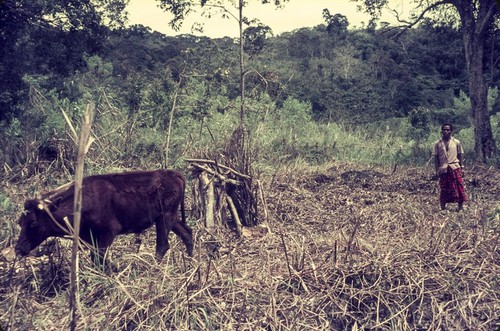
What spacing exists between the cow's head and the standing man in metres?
5.74

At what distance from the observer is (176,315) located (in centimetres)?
378

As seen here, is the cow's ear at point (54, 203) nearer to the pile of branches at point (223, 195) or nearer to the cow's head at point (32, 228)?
the cow's head at point (32, 228)

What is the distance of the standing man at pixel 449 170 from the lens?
26.0 feet

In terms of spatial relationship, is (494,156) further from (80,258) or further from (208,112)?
(80,258)

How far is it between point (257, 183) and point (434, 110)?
19.0 m

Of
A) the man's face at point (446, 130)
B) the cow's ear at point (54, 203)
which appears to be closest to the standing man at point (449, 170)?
the man's face at point (446, 130)

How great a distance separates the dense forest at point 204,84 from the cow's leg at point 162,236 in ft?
5.66

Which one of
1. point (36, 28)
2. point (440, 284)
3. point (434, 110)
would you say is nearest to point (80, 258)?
point (440, 284)

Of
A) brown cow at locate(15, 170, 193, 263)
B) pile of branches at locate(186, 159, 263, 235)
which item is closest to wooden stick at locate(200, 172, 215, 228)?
pile of branches at locate(186, 159, 263, 235)

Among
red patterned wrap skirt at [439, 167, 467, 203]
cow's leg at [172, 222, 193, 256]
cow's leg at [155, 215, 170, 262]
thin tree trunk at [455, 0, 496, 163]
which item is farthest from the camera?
thin tree trunk at [455, 0, 496, 163]

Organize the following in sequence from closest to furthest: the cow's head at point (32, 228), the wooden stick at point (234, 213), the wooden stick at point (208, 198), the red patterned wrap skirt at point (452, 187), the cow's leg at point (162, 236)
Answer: the cow's head at point (32, 228) → the cow's leg at point (162, 236) → the wooden stick at point (208, 198) → the wooden stick at point (234, 213) → the red patterned wrap skirt at point (452, 187)

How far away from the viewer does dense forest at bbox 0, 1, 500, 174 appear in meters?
9.80

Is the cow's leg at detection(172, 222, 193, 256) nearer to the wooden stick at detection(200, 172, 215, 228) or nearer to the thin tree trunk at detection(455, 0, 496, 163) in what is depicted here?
the wooden stick at detection(200, 172, 215, 228)

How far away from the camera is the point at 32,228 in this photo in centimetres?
476
